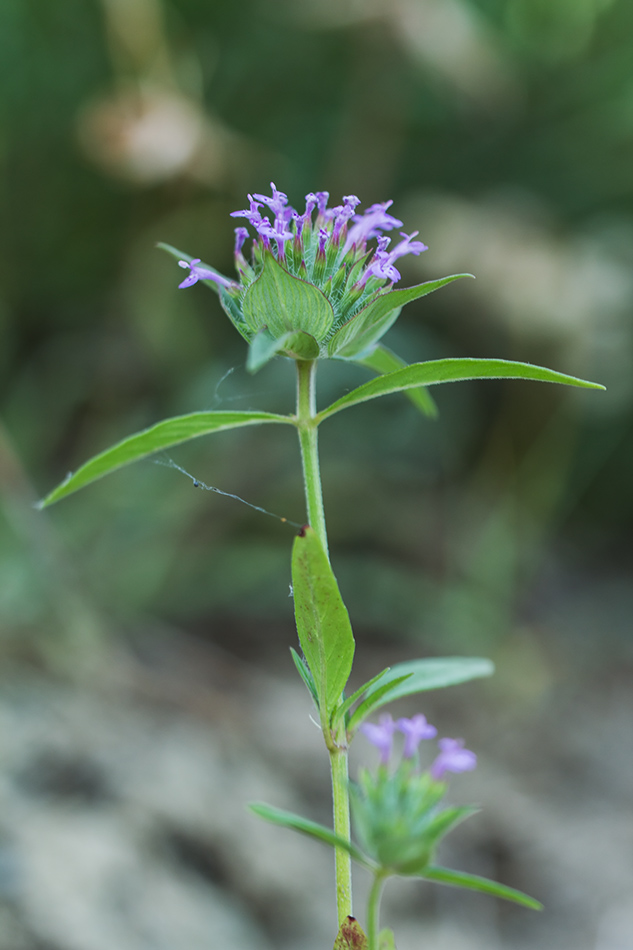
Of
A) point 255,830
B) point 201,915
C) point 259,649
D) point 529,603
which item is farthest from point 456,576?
point 201,915

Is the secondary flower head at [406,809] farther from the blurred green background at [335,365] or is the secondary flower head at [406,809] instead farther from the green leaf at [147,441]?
the blurred green background at [335,365]

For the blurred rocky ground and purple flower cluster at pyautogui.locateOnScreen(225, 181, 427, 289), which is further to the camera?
the blurred rocky ground

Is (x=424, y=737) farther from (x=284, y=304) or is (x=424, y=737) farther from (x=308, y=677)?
(x=284, y=304)

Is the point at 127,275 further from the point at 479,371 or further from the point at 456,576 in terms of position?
the point at 479,371

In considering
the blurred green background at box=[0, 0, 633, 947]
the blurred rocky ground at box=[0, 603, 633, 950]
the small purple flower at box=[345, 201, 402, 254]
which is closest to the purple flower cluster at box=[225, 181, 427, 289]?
the small purple flower at box=[345, 201, 402, 254]

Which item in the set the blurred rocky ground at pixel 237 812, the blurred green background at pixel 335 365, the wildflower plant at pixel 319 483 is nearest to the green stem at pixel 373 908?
the wildflower plant at pixel 319 483

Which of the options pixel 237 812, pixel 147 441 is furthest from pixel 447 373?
pixel 237 812

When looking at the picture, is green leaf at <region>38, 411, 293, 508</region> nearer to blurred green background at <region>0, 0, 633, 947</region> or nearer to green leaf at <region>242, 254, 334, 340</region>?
green leaf at <region>242, 254, 334, 340</region>
